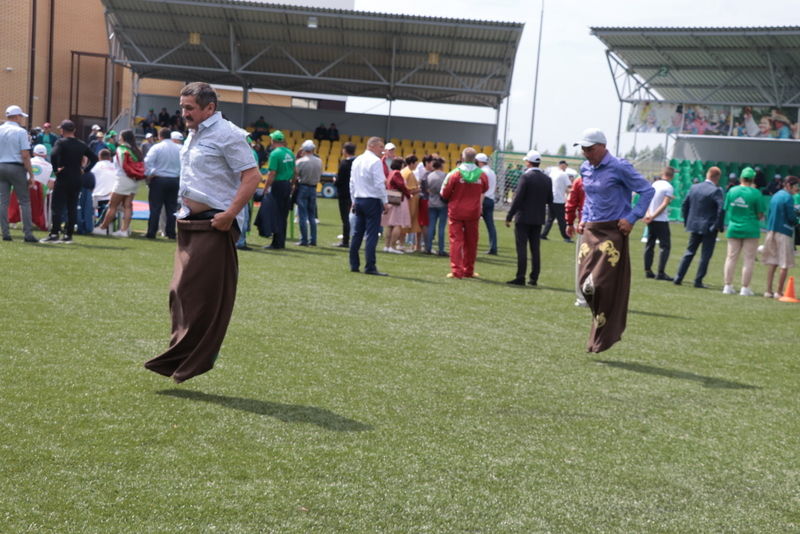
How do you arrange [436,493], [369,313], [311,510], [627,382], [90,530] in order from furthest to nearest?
[369,313], [627,382], [436,493], [311,510], [90,530]

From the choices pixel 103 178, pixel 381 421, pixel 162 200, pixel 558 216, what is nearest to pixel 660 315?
pixel 381 421

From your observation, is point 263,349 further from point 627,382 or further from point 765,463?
point 765,463

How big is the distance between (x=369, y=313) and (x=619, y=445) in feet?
16.0

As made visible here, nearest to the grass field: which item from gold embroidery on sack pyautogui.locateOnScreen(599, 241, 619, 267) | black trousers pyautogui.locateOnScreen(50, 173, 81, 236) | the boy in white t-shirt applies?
gold embroidery on sack pyautogui.locateOnScreen(599, 241, 619, 267)

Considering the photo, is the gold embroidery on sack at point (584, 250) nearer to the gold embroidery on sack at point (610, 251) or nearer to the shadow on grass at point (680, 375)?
the gold embroidery on sack at point (610, 251)

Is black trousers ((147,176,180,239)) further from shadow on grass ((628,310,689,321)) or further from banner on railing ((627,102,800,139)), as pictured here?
banner on railing ((627,102,800,139))

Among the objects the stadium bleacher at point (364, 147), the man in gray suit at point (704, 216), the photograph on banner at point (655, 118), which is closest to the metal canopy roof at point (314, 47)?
the stadium bleacher at point (364, 147)

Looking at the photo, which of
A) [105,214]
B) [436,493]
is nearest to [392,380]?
[436,493]

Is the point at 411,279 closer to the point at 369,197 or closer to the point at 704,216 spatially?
the point at 369,197

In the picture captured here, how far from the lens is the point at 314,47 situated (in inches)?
1547

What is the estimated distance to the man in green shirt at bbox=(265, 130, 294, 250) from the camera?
53.0 ft

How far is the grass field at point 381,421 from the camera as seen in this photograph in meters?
4.38

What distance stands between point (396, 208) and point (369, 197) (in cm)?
373

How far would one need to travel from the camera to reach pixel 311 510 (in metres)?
4.30
